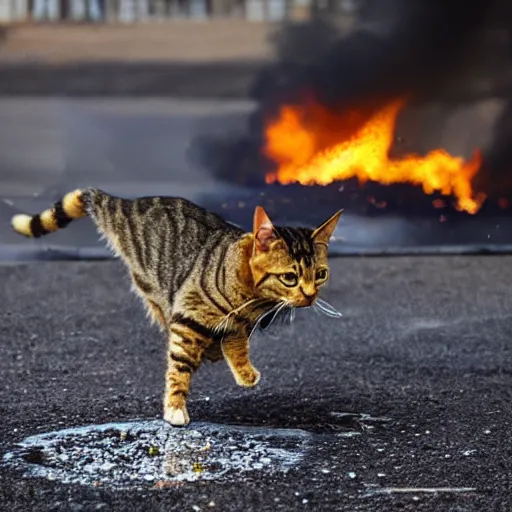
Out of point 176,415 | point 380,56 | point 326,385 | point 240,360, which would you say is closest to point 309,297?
point 240,360

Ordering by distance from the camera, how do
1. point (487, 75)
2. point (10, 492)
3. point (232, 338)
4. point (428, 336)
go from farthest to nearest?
point (487, 75), point (428, 336), point (10, 492), point (232, 338)

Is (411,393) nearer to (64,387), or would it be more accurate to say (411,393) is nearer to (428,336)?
(428,336)


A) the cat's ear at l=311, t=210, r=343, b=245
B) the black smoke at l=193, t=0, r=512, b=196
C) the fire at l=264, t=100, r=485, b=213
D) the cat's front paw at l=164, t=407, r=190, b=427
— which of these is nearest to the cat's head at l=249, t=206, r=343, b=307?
A: the cat's ear at l=311, t=210, r=343, b=245

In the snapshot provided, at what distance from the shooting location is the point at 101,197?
4781mm

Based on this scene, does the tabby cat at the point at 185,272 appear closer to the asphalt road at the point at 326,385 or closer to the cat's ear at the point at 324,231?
the cat's ear at the point at 324,231

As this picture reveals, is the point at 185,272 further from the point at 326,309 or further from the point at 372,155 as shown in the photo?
the point at 372,155

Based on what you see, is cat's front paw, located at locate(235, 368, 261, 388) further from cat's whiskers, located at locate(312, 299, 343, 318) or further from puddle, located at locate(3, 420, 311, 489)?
puddle, located at locate(3, 420, 311, 489)

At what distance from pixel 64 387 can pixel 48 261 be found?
4.56 metres

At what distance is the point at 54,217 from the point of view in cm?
467

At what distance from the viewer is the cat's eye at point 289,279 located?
434 centimetres

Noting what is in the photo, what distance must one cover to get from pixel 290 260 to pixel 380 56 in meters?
10.3

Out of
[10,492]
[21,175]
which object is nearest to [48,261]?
[21,175]

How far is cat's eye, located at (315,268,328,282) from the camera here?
4.44 metres

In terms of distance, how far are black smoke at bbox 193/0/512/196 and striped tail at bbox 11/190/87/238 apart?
29.5ft
